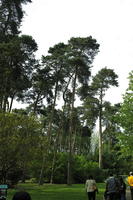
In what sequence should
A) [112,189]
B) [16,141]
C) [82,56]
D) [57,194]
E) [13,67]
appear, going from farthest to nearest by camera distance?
[82,56] < [13,67] < [16,141] < [57,194] < [112,189]

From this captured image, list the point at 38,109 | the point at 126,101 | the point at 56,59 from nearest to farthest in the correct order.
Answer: the point at 126,101 → the point at 56,59 → the point at 38,109

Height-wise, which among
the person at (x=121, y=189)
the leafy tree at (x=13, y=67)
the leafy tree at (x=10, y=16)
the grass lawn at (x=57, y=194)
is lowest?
the grass lawn at (x=57, y=194)

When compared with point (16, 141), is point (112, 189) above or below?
below

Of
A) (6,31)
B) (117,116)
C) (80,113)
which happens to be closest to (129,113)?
(117,116)

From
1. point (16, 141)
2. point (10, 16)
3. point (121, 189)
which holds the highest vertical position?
point (10, 16)

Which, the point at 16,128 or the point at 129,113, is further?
the point at 129,113

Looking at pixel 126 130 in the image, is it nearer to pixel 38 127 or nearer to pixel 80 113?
pixel 38 127

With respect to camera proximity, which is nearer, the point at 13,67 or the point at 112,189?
the point at 112,189

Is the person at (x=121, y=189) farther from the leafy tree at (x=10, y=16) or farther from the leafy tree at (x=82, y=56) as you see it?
the leafy tree at (x=82, y=56)

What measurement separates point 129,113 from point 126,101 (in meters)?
1.39

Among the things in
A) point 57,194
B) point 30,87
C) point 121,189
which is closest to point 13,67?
point 30,87

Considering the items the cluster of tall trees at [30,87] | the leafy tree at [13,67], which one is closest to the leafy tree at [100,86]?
the cluster of tall trees at [30,87]

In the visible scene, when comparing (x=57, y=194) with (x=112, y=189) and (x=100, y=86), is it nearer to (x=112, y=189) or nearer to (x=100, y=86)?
(x=112, y=189)

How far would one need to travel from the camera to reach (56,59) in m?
40.3
